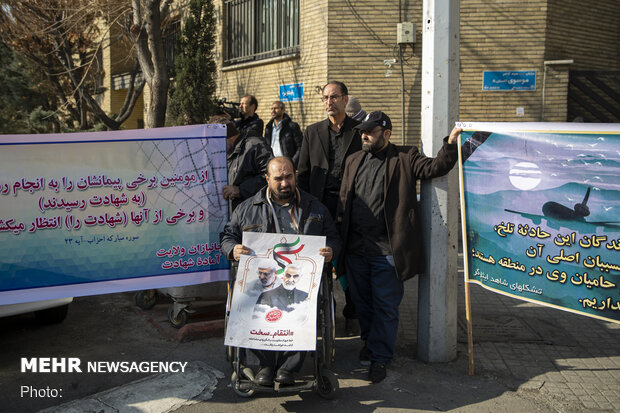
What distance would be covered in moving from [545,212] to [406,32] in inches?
299

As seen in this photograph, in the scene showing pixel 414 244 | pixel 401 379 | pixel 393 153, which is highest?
pixel 393 153

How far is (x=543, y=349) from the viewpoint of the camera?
5.12m

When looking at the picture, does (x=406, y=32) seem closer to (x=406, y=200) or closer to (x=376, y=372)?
(x=406, y=200)

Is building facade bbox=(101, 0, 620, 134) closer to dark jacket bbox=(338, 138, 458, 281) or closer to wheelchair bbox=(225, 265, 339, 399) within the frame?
dark jacket bbox=(338, 138, 458, 281)

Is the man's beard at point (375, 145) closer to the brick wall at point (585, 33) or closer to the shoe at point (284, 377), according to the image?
the shoe at point (284, 377)

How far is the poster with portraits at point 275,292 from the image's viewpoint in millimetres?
3965

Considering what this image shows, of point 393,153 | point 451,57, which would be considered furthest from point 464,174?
point 451,57

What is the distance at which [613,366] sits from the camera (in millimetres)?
4754

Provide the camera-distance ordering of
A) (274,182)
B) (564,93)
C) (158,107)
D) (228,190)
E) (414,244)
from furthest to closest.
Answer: (564,93), (158,107), (228,190), (414,244), (274,182)

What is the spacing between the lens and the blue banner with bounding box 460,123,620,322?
12.9ft

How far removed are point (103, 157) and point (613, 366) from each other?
4537 millimetres

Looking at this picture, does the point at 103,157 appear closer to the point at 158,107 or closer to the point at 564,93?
the point at 158,107

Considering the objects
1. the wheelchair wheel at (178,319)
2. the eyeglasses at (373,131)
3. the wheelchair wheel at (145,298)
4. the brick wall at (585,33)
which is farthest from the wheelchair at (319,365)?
the brick wall at (585,33)

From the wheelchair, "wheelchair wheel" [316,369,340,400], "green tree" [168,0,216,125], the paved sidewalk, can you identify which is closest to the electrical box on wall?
"green tree" [168,0,216,125]
